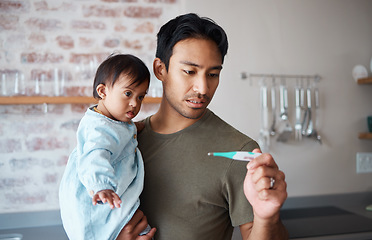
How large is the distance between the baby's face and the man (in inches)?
5.1

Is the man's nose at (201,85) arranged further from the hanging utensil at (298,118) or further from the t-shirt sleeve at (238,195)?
the hanging utensil at (298,118)

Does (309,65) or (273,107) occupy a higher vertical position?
(309,65)

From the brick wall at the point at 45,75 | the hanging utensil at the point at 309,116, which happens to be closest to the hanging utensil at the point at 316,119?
the hanging utensil at the point at 309,116

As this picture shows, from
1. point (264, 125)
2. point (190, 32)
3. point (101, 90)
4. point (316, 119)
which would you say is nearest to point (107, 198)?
point (101, 90)

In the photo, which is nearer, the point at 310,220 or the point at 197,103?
the point at 197,103

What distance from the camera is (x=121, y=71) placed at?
1195 mm

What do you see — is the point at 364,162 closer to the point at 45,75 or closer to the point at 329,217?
the point at 329,217

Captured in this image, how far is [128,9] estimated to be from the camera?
2486 millimetres

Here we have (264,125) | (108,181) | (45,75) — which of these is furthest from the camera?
(264,125)

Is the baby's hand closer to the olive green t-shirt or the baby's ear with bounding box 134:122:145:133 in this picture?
the olive green t-shirt

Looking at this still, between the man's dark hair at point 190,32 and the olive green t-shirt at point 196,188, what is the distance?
29cm

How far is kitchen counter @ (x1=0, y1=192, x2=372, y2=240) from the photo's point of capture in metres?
2.05

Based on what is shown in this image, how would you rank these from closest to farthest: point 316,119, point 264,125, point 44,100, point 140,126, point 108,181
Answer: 1. point 108,181
2. point 140,126
3. point 44,100
4. point 264,125
5. point 316,119

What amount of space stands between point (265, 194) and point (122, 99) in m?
0.55
